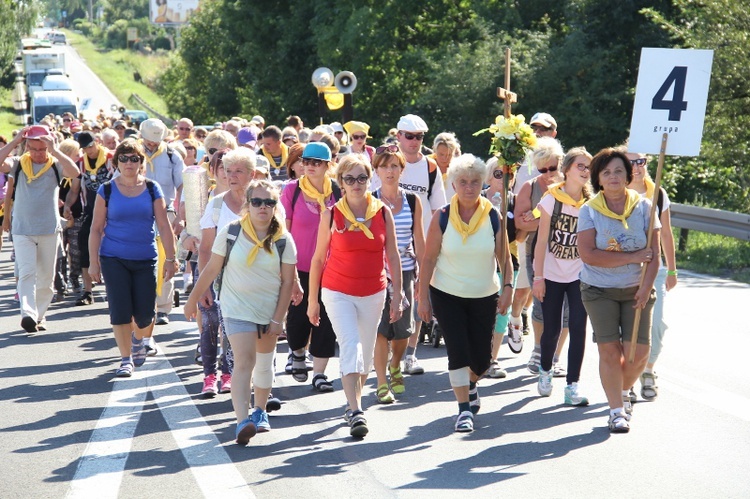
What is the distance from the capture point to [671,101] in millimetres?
8305

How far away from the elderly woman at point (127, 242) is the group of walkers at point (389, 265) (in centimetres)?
1

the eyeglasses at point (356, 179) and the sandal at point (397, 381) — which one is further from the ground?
the eyeglasses at point (356, 179)

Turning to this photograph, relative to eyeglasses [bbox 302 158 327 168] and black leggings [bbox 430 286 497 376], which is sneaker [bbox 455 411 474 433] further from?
eyeglasses [bbox 302 158 327 168]

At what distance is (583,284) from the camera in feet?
26.1

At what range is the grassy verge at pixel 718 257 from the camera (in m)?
Answer: 15.7

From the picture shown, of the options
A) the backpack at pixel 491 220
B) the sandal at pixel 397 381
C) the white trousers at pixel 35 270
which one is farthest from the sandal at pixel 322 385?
the white trousers at pixel 35 270

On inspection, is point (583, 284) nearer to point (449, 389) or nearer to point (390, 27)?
point (449, 389)

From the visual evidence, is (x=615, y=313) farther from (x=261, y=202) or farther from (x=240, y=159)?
(x=240, y=159)

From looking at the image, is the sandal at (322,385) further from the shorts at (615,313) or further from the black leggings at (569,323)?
the shorts at (615,313)

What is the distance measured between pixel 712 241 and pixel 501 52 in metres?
12.7

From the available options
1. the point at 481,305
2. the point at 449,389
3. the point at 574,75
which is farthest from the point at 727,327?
the point at 574,75

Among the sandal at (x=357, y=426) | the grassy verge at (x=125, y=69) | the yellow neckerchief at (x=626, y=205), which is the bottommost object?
the grassy verge at (x=125, y=69)

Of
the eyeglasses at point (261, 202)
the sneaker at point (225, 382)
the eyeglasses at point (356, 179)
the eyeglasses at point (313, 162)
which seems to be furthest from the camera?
Answer: the sneaker at point (225, 382)

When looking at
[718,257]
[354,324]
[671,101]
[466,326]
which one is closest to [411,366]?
[466,326]
